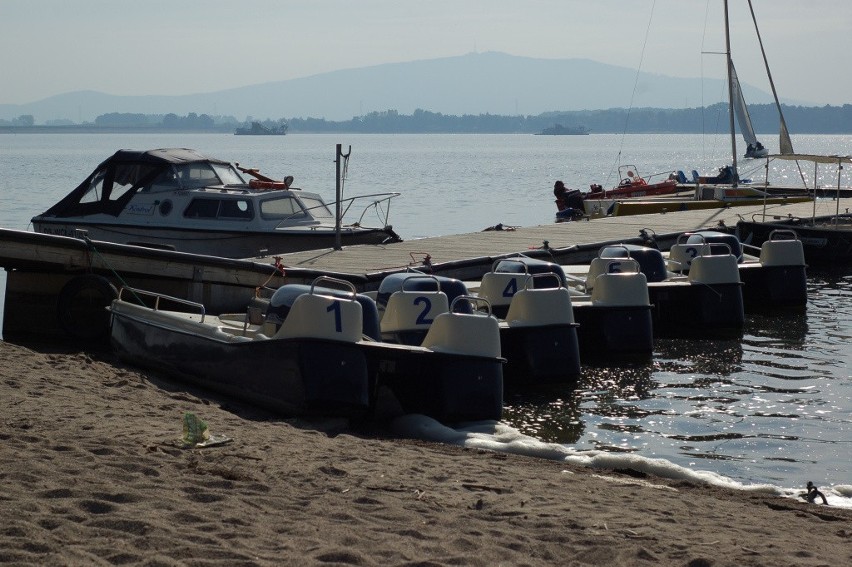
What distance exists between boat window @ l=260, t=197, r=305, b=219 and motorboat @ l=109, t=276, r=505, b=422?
11626 millimetres

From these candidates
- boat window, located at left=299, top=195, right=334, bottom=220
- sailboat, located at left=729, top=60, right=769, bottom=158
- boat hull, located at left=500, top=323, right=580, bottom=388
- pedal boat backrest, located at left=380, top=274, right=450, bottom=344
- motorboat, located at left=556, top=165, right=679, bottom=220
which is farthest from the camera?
sailboat, located at left=729, top=60, right=769, bottom=158

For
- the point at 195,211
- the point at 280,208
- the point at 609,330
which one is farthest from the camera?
the point at 280,208

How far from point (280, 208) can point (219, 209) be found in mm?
1227

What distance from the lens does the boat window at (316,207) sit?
2486 centimetres

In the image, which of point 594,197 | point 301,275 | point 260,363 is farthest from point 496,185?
point 260,363

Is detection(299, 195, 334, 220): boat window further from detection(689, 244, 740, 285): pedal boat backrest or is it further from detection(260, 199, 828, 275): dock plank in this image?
detection(689, 244, 740, 285): pedal boat backrest

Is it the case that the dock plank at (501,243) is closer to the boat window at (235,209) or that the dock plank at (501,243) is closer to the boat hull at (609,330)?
the boat hull at (609,330)

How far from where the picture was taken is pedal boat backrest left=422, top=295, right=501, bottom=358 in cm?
1135

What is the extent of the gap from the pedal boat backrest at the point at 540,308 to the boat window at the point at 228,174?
12.6 m

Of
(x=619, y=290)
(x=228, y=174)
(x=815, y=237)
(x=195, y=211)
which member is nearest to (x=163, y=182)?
(x=195, y=211)

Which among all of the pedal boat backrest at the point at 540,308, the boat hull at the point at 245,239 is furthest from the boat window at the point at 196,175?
the pedal boat backrest at the point at 540,308

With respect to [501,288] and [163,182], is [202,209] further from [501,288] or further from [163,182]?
[501,288]

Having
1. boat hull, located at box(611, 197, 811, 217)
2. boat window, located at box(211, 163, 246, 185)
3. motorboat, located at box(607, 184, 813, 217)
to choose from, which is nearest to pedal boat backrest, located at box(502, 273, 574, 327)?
boat window, located at box(211, 163, 246, 185)

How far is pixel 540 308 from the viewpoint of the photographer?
45.2 feet
